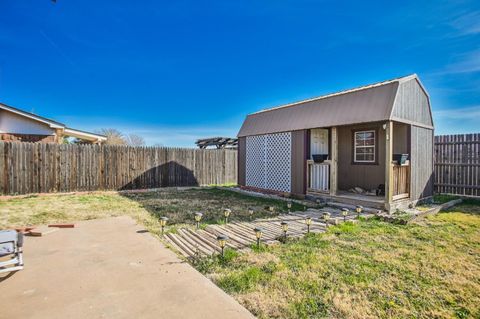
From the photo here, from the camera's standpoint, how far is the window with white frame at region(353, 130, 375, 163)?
8.16m

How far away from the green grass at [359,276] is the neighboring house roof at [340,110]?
327cm

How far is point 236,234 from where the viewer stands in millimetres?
4379

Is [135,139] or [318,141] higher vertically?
[135,139]

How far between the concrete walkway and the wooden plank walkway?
0.34 meters

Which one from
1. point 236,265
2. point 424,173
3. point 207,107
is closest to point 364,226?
point 236,265

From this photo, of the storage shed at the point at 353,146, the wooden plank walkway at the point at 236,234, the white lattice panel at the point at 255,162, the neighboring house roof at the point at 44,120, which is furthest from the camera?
the neighboring house roof at the point at 44,120

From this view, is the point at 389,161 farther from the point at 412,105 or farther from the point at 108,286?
the point at 108,286

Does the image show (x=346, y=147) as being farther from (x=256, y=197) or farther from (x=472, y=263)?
(x=472, y=263)

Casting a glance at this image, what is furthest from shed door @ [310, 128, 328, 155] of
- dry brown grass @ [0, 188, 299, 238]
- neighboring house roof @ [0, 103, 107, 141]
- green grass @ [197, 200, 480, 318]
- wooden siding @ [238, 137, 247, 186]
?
neighboring house roof @ [0, 103, 107, 141]

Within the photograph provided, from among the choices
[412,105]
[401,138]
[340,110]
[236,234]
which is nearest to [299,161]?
[340,110]

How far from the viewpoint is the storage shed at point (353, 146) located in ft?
20.8

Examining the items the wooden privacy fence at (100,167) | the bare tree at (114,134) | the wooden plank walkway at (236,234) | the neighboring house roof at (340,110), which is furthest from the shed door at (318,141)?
the bare tree at (114,134)

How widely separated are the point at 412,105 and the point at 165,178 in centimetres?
1025

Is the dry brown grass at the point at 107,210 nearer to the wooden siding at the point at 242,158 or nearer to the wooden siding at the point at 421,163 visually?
the wooden siding at the point at 242,158
